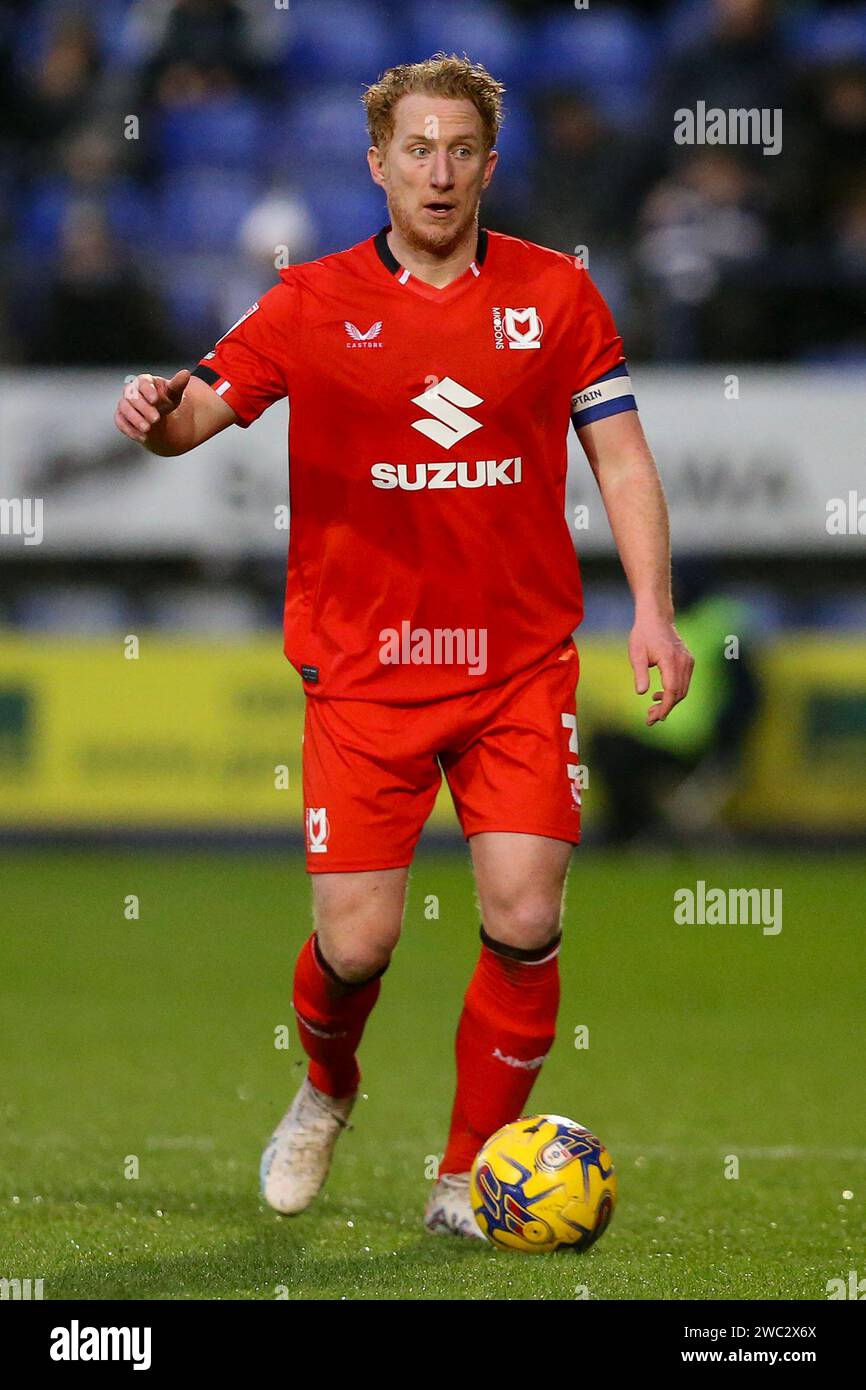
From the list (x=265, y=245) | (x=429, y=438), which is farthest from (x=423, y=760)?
(x=265, y=245)

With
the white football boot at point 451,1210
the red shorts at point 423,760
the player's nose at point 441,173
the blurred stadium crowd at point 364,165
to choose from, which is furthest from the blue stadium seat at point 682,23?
the white football boot at point 451,1210

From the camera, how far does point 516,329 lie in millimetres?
4957

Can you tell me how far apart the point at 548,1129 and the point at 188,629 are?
8.94 meters

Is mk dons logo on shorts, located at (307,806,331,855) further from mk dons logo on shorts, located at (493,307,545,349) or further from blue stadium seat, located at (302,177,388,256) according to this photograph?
blue stadium seat, located at (302,177,388,256)

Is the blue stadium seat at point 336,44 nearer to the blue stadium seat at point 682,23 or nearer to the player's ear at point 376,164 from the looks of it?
the blue stadium seat at point 682,23

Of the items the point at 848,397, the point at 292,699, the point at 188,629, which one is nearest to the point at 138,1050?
the point at 292,699

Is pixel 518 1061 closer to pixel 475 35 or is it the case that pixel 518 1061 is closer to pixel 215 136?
pixel 215 136

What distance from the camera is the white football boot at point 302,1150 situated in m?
5.27

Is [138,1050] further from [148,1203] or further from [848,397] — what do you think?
[848,397]

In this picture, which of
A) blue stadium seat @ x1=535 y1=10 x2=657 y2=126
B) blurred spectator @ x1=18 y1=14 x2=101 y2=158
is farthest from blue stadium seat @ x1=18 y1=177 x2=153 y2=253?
blue stadium seat @ x1=535 y1=10 x2=657 y2=126

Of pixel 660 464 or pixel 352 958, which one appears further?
pixel 660 464

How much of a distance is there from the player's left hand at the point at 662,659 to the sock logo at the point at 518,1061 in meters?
0.91

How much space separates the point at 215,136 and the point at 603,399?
1089 cm

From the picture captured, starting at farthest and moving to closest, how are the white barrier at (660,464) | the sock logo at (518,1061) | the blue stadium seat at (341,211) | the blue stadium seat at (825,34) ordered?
the blue stadium seat at (825,34) → the blue stadium seat at (341,211) → the white barrier at (660,464) → the sock logo at (518,1061)
